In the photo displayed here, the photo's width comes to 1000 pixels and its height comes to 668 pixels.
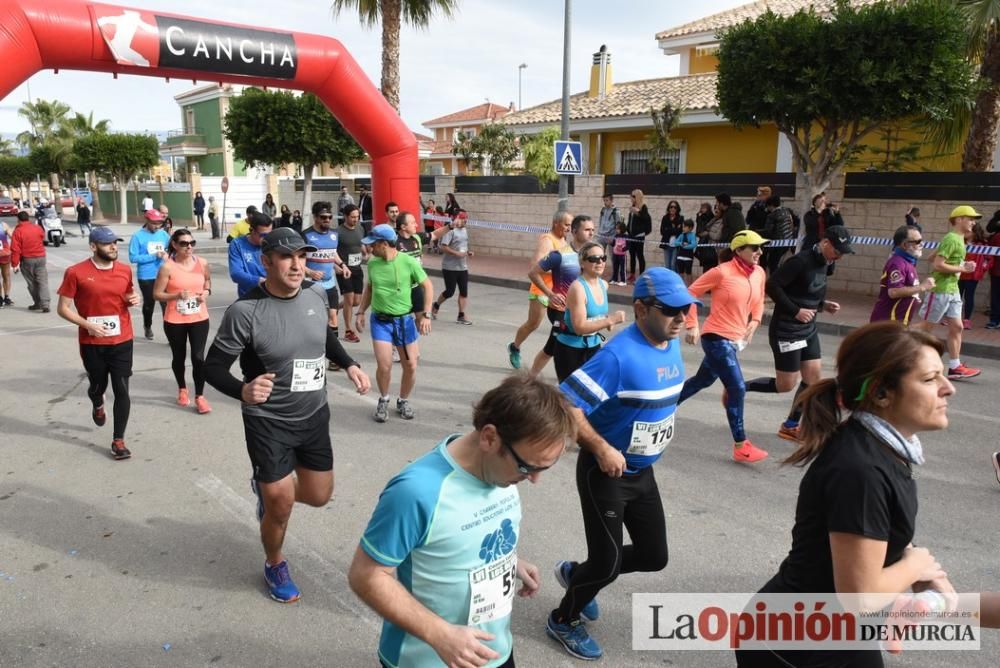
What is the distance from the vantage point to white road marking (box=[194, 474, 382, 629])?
3566mm

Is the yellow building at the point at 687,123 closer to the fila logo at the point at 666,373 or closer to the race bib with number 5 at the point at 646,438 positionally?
the fila logo at the point at 666,373

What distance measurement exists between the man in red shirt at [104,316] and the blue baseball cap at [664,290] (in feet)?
14.2

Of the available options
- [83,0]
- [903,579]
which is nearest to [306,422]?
[903,579]

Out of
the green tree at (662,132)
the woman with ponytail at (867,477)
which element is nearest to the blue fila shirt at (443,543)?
the woman with ponytail at (867,477)

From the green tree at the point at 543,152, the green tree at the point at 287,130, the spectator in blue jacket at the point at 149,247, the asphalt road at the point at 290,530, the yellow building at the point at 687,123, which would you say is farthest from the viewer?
the green tree at the point at 543,152

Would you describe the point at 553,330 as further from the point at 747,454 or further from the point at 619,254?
the point at 619,254

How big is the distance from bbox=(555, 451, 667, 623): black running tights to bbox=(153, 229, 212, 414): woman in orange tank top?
15.2ft

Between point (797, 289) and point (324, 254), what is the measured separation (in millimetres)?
5493

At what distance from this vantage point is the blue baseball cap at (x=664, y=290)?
3.02 meters

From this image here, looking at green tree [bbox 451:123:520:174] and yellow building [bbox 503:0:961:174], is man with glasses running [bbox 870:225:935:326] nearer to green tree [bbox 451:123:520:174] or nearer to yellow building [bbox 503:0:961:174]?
Result: yellow building [bbox 503:0:961:174]

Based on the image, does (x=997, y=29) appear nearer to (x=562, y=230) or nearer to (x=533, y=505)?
(x=562, y=230)

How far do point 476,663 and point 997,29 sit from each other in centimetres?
1473

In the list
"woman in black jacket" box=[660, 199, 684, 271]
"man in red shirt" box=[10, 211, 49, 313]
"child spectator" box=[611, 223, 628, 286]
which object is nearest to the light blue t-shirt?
"man in red shirt" box=[10, 211, 49, 313]

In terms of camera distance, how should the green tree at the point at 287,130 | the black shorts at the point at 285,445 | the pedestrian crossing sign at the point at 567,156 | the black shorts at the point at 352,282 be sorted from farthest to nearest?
the green tree at the point at 287,130
the pedestrian crossing sign at the point at 567,156
the black shorts at the point at 352,282
the black shorts at the point at 285,445
